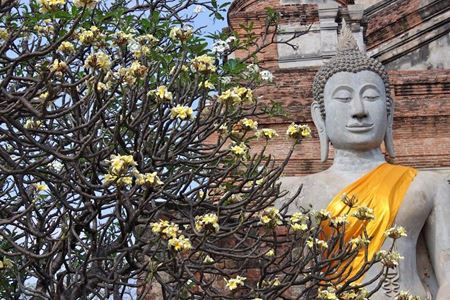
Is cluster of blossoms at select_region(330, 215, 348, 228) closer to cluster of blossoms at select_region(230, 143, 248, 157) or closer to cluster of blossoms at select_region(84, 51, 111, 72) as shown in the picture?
cluster of blossoms at select_region(230, 143, 248, 157)

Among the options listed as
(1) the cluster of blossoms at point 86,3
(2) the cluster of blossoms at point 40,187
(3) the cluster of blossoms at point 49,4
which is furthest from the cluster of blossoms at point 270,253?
(3) the cluster of blossoms at point 49,4

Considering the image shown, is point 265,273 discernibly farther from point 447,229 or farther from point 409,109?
point 409,109

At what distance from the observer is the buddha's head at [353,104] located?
7.89m

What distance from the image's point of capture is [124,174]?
5.68 m

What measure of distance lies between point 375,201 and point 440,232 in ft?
1.62

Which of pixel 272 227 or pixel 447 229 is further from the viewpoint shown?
pixel 447 229

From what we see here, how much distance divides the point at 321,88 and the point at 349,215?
140 centimetres

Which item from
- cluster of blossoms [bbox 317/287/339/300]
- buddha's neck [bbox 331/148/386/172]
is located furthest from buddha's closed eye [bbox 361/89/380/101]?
cluster of blossoms [bbox 317/287/339/300]

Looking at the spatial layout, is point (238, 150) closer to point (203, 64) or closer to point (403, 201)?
point (203, 64)

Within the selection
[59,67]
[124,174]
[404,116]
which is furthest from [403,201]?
[404,116]

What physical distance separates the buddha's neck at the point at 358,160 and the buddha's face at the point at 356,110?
0.16ft

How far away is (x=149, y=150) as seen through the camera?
6461 mm

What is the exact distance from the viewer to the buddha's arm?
7500 mm

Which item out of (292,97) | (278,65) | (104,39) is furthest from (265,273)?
(278,65)
